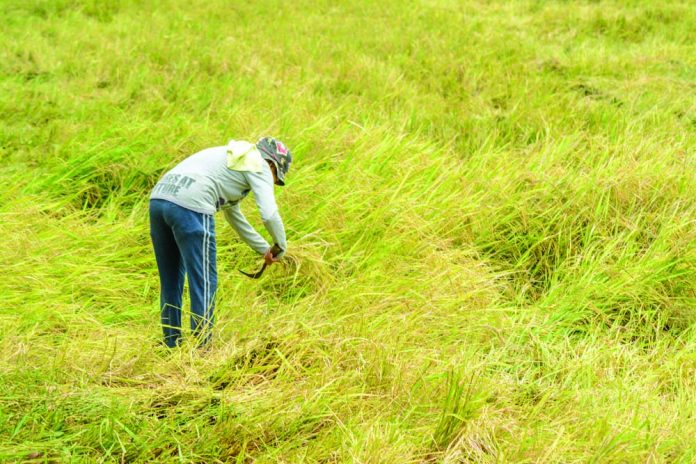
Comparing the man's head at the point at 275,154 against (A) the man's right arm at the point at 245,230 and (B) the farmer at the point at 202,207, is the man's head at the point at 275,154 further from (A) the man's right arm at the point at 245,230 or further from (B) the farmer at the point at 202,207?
(A) the man's right arm at the point at 245,230

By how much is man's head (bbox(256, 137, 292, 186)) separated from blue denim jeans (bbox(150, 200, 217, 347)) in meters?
0.42

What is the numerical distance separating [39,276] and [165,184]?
1082mm

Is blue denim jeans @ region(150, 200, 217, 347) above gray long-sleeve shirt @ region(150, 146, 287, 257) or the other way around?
the other way around

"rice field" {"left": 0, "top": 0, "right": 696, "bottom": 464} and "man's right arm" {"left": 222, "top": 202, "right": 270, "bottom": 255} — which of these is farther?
"man's right arm" {"left": 222, "top": 202, "right": 270, "bottom": 255}


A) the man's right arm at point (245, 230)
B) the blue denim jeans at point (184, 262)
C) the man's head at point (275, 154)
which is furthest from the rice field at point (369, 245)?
the man's head at point (275, 154)

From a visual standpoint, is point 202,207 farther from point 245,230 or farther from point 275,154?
point 275,154

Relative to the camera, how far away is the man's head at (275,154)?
154 inches

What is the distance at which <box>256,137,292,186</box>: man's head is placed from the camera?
12.8 feet

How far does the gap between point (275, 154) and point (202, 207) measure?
47 centimetres

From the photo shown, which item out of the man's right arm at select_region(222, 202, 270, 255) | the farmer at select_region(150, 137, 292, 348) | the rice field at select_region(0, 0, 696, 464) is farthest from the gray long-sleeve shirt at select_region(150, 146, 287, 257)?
the rice field at select_region(0, 0, 696, 464)

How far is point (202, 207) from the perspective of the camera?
146 inches

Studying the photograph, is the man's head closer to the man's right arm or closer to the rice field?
the man's right arm

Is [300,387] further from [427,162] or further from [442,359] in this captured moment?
[427,162]

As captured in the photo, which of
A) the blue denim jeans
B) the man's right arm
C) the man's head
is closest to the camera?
the blue denim jeans
